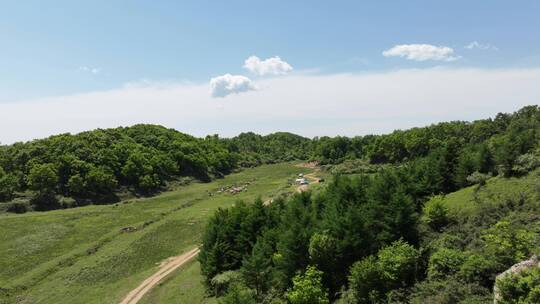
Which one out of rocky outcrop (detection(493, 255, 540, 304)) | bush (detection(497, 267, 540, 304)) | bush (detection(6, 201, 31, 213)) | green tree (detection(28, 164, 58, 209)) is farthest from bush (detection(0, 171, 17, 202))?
bush (detection(497, 267, 540, 304))

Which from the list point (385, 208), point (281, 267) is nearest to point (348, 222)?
point (385, 208)

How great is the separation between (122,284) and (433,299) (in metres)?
37.8

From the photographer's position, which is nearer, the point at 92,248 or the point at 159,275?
the point at 159,275

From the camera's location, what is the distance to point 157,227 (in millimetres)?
73062

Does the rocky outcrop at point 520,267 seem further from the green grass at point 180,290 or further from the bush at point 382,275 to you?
the green grass at point 180,290

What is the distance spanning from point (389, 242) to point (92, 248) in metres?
49.1

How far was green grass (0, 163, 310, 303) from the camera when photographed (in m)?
47.6

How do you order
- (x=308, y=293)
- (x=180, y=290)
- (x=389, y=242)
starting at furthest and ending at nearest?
(x=180, y=290) → (x=389, y=242) → (x=308, y=293)

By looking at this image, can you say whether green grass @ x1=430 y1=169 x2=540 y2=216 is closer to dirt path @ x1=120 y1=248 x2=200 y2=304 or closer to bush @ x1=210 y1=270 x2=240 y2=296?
bush @ x1=210 y1=270 x2=240 y2=296

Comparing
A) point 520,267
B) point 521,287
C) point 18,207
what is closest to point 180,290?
point 520,267

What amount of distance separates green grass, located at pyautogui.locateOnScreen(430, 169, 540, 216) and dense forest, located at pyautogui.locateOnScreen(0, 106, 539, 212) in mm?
2690

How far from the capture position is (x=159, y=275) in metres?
50.1

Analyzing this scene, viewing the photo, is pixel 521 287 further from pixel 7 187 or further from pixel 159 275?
pixel 7 187

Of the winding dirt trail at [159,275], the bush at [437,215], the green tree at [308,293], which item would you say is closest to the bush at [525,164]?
the bush at [437,215]
